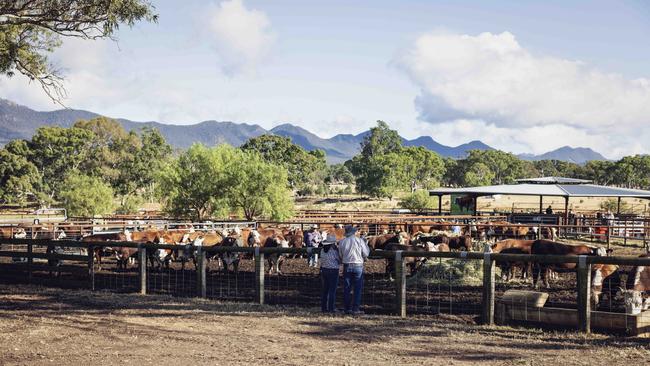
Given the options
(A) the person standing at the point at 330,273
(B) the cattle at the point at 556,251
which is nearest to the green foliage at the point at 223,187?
(B) the cattle at the point at 556,251

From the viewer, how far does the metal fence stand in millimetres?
10250

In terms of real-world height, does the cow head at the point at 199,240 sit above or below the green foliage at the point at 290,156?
below

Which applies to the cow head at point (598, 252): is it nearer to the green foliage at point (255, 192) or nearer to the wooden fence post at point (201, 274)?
the wooden fence post at point (201, 274)

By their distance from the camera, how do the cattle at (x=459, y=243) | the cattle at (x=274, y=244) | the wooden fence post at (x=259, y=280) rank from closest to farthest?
1. the wooden fence post at (x=259, y=280)
2. the cattle at (x=274, y=244)
3. the cattle at (x=459, y=243)

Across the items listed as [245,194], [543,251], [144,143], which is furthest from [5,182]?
[543,251]

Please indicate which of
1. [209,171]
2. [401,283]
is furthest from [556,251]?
[209,171]

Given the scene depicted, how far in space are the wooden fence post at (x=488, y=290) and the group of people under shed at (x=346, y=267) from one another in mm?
1974

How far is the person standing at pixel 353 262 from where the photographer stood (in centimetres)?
1120

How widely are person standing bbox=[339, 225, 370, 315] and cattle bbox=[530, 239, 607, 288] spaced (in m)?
5.79

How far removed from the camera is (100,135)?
9756 cm

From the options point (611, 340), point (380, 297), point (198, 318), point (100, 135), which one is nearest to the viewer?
point (611, 340)

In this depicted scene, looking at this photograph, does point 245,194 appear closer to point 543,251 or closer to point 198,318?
point 543,251

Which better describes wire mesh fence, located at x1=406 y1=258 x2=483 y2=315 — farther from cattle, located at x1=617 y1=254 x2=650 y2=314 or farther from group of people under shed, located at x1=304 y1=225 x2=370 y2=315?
cattle, located at x1=617 y1=254 x2=650 y2=314

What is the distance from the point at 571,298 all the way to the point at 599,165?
133 m
